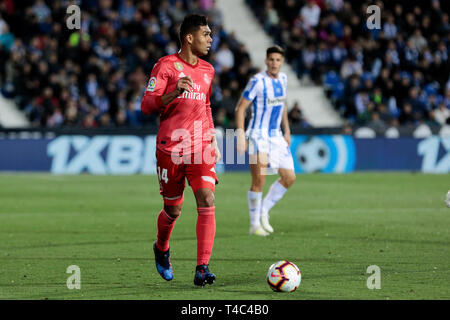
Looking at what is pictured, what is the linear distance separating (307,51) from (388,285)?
72.6ft

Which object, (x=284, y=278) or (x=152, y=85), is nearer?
(x=284, y=278)

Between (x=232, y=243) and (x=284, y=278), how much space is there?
3374mm

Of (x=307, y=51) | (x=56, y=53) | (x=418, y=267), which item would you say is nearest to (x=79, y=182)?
(x=56, y=53)

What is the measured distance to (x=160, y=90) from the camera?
24.3 ft

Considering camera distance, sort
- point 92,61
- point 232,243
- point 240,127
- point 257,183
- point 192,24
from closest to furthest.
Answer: point 192,24 < point 232,243 < point 240,127 < point 257,183 < point 92,61

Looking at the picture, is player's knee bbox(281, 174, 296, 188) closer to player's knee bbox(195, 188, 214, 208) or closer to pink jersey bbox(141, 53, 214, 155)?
pink jersey bbox(141, 53, 214, 155)

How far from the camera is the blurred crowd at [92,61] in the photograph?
24.3m

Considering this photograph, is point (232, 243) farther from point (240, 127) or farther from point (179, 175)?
point (179, 175)

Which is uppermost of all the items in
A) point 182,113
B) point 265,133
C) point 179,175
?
point 265,133

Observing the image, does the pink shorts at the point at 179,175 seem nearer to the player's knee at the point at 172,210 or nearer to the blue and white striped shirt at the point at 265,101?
the player's knee at the point at 172,210

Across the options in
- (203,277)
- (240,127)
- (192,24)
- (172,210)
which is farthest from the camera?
(240,127)

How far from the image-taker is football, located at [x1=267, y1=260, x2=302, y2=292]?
23.1 ft

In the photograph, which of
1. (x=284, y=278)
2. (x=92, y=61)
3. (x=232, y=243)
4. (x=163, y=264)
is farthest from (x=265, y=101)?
(x=92, y=61)
